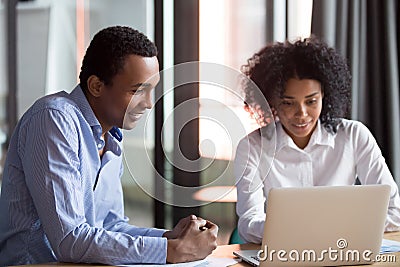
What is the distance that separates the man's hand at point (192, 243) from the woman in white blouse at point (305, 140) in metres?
0.62

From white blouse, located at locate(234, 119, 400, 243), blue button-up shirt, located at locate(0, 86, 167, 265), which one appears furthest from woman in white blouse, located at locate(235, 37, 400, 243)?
blue button-up shirt, located at locate(0, 86, 167, 265)

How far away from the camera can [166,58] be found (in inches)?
150

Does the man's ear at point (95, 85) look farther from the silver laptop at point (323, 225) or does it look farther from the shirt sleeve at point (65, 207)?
the silver laptop at point (323, 225)

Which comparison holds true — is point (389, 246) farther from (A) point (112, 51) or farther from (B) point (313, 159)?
(A) point (112, 51)

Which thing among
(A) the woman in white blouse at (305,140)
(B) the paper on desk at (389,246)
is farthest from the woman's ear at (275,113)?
(B) the paper on desk at (389,246)

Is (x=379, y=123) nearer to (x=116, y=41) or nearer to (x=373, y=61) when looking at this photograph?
(x=373, y=61)

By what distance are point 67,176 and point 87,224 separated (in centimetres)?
14

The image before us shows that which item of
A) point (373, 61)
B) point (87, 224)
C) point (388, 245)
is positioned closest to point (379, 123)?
point (373, 61)

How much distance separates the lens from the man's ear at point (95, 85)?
2062 millimetres

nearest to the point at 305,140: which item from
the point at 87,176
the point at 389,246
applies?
the point at 389,246

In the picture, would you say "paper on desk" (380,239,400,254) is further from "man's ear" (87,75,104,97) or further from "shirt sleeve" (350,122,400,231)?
"man's ear" (87,75,104,97)

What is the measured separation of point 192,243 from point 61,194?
38cm

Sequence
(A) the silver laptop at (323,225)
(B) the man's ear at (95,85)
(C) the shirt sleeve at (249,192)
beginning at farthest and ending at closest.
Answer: (C) the shirt sleeve at (249,192) < (B) the man's ear at (95,85) < (A) the silver laptop at (323,225)

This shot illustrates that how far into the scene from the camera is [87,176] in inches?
76.6
